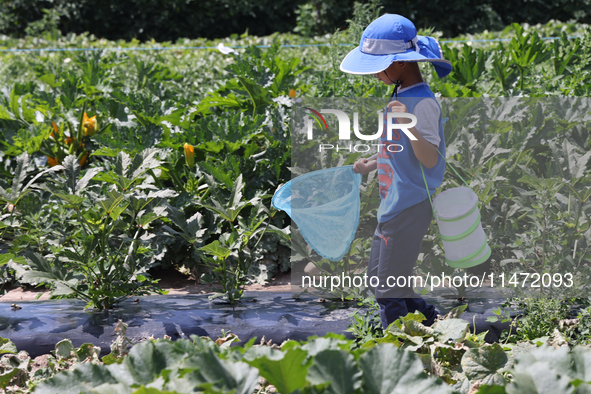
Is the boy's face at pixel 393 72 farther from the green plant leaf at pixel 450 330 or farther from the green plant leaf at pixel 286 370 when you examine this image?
the green plant leaf at pixel 286 370

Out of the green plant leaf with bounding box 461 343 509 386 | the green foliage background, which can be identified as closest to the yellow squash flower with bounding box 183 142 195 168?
the green plant leaf with bounding box 461 343 509 386

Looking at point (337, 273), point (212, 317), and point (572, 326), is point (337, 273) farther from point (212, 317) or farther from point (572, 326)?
point (572, 326)

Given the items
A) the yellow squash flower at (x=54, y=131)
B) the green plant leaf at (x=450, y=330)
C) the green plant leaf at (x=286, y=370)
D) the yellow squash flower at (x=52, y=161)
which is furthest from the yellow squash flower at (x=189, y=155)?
the green plant leaf at (x=286, y=370)

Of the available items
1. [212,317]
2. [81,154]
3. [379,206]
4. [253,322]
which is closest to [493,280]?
[379,206]

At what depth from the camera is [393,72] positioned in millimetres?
2234

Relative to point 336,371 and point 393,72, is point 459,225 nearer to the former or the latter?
point 393,72

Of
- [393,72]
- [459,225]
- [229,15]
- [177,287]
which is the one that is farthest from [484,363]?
[229,15]

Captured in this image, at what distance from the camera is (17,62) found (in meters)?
7.30

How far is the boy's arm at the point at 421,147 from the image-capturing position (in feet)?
7.04

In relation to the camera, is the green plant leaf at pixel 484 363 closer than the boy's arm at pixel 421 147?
Yes

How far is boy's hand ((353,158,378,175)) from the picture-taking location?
232 cm

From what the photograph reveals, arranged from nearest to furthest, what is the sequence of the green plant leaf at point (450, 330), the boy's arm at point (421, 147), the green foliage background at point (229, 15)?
the green plant leaf at point (450, 330), the boy's arm at point (421, 147), the green foliage background at point (229, 15)

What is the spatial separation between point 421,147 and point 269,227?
1.00m

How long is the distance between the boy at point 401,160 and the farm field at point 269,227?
20 centimetres
